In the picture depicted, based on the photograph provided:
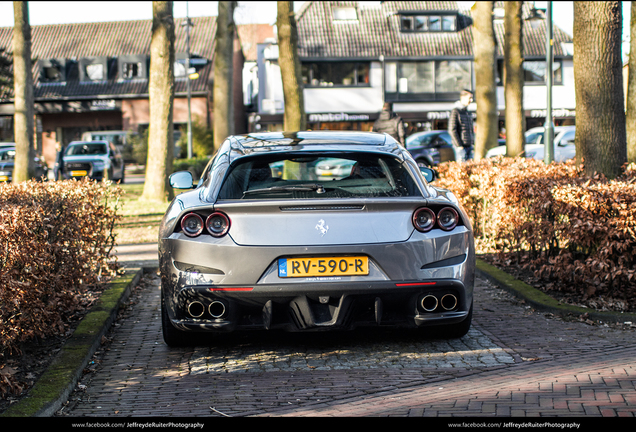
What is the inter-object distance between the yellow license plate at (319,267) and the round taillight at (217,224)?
0.41 m

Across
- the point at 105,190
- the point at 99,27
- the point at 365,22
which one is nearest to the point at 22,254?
the point at 105,190

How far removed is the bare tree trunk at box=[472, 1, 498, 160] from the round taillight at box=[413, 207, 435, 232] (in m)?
14.1

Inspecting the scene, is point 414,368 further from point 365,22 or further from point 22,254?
point 365,22

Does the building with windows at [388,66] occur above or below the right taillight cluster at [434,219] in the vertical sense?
above

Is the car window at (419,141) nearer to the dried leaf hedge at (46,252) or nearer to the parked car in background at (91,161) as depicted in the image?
the parked car in background at (91,161)

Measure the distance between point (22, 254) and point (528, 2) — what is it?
51800mm

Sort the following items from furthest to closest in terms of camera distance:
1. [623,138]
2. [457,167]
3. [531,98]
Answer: [531,98]
[457,167]
[623,138]

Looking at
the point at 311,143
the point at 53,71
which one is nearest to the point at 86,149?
the point at 53,71

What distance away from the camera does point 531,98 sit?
5084 cm

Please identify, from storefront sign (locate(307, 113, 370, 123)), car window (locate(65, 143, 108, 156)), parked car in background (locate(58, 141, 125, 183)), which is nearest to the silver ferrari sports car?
parked car in background (locate(58, 141, 125, 183))

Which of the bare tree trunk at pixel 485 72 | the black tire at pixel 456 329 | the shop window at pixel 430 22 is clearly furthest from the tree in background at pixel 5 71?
the black tire at pixel 456 329

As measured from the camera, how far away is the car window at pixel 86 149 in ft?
105

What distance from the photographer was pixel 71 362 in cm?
481
